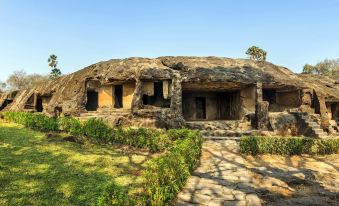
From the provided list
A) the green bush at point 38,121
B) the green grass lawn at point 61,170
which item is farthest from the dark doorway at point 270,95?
the green bush at point 38,121

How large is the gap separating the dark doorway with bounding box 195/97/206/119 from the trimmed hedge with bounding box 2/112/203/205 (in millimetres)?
12323

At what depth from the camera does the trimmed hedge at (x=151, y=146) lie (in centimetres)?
475

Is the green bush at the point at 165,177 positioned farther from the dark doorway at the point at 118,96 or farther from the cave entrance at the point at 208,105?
the cave entrance at the point at 208,105

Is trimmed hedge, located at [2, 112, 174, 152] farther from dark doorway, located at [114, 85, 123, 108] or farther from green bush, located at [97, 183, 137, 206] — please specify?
green bush, located at [97, 183, 137, 206]

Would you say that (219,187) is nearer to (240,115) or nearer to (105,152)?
(105,152)

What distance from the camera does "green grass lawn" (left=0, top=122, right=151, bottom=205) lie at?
5.88m

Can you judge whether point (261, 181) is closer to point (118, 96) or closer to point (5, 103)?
point (118, 96)

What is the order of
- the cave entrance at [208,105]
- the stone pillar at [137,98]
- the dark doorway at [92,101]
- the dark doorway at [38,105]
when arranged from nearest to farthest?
the stone pillar at [137,98] → the dark doorway at [92,101] → the cave entrance at [208,105] → the dark doorway at [38,105]

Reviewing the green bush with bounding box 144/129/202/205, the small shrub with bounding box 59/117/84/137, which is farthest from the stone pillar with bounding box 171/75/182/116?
the green bush with bounding box 144/129/202/205

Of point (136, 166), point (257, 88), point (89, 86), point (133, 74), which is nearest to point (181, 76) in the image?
point (133, 74)

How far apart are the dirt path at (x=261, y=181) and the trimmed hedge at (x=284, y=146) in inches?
14.5

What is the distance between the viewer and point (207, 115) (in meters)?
24.0

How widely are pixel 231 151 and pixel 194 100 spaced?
12.4 meters

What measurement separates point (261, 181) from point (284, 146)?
4.06m
